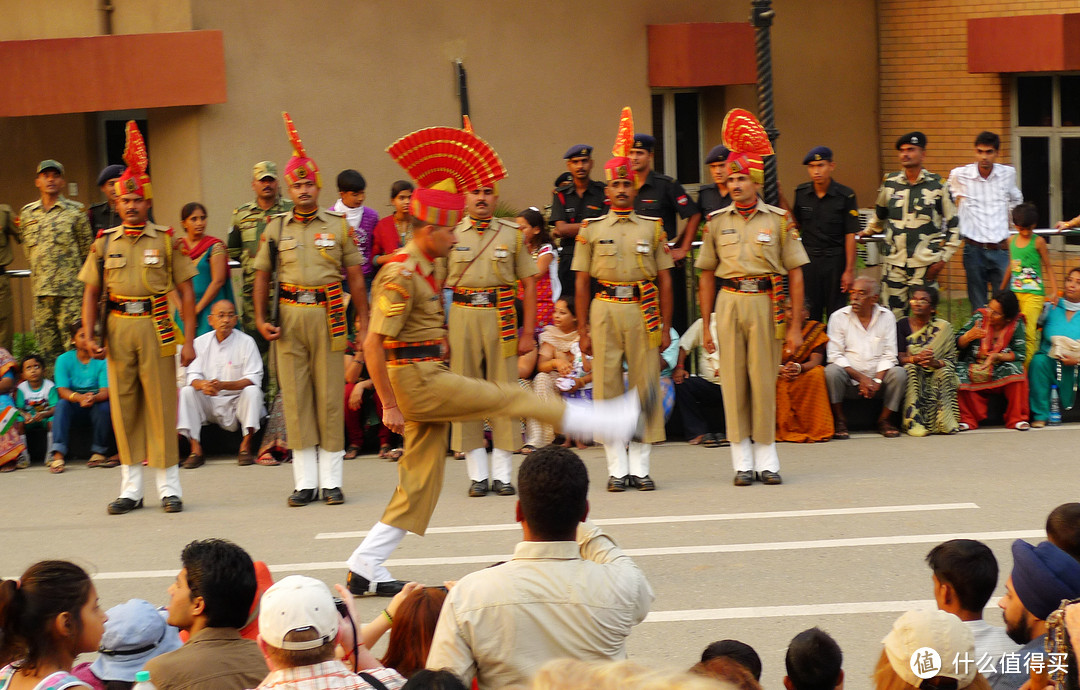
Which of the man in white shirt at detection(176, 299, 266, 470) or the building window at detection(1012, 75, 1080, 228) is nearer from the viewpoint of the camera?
the man in white shirt at detection(176, 299, 266, 470)

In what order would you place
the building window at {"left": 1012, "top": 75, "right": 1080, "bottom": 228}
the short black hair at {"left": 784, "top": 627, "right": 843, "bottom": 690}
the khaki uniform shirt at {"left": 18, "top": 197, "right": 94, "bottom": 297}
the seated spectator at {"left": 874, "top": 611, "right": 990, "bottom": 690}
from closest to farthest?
the seated spectator at {"left": 874, "top": 611, "right": 990, "bottom": 690}, the short black hair at {"left": 784, "top": 627, "right": 843, "bottom": 690}, the khaki uniform shirt at {"left": 18, "top": 197, "right": 94, "bottom": 297}, the building window at {"left": 1012, "top": 75, "right": 1080, "bottom": 228}

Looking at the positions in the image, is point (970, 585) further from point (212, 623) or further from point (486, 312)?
point (486, 312)

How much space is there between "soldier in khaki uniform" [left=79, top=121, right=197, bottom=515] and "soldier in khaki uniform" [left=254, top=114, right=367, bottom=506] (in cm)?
59

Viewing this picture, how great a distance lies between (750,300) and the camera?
9062mm

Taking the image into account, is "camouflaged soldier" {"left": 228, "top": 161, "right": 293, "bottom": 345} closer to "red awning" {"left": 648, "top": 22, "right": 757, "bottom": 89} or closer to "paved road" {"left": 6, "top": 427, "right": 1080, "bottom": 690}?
"paved road" {"left": 6, "top": 427, "right": 1080, "bottom": 690}

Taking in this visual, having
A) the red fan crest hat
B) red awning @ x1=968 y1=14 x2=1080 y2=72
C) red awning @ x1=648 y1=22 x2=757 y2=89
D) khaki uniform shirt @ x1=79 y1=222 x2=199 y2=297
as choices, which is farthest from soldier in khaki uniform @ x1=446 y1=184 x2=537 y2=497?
red awning @ x1=968 y1=14 x2=1080 y2=72

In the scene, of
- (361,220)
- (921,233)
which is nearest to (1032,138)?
(921,233)

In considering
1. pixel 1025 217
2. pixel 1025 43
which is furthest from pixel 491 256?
pixel 1025 43

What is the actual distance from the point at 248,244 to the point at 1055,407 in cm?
660

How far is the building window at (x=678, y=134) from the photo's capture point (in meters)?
16.5

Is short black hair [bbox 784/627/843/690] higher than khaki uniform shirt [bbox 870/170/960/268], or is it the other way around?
khaki uniform shirt [bbox 870/170/960/268]

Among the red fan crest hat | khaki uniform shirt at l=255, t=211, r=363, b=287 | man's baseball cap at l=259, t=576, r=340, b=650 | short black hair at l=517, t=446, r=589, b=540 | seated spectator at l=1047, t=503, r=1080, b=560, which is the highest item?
the red fan crest hat

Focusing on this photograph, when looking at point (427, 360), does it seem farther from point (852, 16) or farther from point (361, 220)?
point (852, 16)

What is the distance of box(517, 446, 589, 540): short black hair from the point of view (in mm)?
3887
